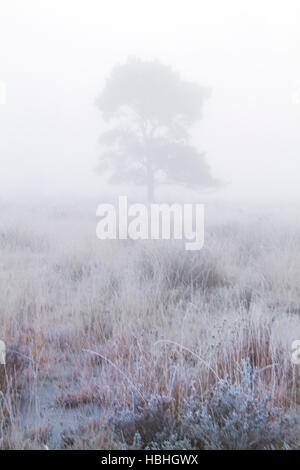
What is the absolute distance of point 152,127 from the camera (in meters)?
16.9

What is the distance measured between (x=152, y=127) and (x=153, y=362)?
16.3 m

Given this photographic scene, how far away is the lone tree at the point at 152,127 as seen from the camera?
16.1 meters

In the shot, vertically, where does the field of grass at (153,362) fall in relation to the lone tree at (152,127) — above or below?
below

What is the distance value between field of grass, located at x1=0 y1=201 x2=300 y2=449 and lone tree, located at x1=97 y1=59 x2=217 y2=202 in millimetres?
11887

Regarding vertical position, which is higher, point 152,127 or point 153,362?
point 152,127

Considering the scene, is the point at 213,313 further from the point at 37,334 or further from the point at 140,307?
the point at 37,334

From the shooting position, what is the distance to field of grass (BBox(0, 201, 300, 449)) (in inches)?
59.2

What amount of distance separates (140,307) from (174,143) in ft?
46.6

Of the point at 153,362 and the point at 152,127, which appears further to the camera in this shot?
the point at 152,127

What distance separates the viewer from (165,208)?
1449 centimetres

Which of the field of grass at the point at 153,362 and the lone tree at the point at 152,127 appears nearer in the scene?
the field of grass at the point at 153,362

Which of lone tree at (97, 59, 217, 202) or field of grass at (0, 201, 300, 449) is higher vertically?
lone tree at (97, 59, 217, 202)

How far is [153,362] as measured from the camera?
2027 millimetres

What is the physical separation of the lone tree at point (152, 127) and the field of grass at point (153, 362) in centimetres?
1189
